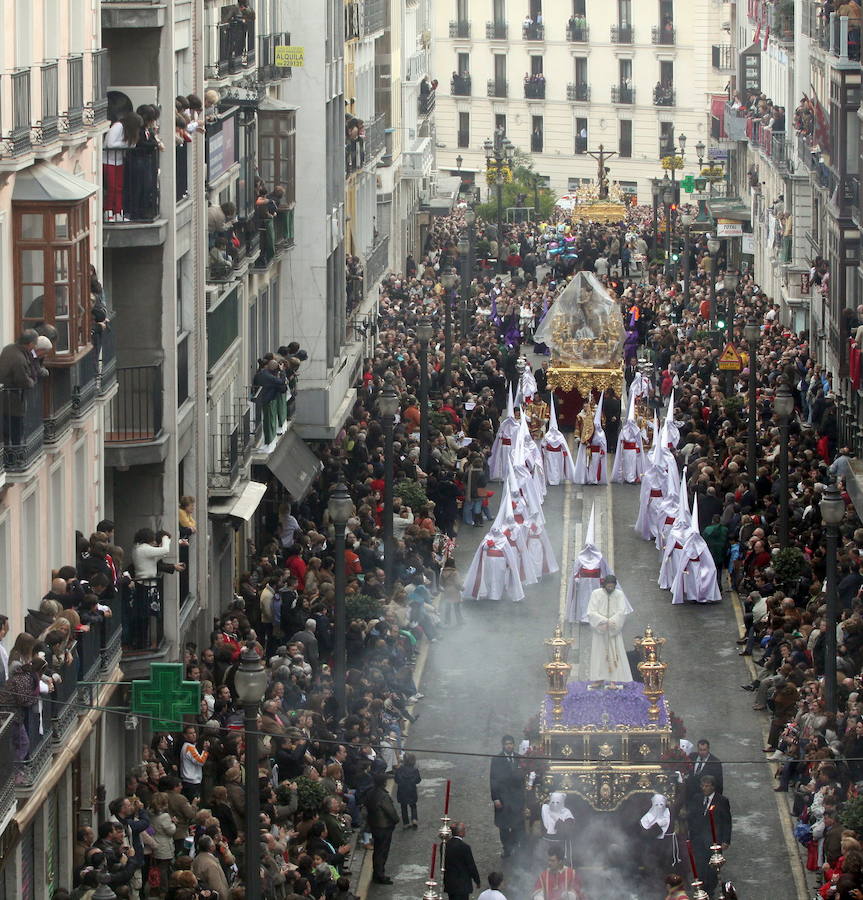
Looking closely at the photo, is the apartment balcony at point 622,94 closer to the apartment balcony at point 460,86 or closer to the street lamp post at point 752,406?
the apartment balcony at point 460,86

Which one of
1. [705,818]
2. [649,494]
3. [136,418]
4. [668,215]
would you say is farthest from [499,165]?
[705,818]

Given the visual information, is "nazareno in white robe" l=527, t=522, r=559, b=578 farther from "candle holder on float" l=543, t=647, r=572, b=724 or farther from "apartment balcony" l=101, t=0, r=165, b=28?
"apartment balcony" l=101, t=0, r=165, b=28

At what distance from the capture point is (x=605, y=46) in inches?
4427

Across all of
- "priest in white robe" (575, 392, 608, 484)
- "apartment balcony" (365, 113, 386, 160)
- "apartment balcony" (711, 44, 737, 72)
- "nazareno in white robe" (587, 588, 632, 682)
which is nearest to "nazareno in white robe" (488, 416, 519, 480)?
"priest in white robe" (575, 392, 608, 484)

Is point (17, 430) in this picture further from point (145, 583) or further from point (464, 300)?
point (464, 300)

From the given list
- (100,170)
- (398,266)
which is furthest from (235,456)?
(398,266)

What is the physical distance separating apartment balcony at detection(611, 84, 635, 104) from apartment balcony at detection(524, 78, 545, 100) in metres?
3.23

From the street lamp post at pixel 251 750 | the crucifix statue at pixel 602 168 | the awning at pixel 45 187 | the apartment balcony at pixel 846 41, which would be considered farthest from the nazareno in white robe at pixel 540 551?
the crucifix statue at pixel 602 168

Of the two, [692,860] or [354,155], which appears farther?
[354,155]

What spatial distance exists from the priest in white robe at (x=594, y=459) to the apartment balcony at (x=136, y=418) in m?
20.1

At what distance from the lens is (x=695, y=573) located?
40.6m

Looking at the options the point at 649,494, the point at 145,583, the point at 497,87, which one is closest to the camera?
the point at 145,583

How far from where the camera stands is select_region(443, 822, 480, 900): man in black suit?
88.4ft

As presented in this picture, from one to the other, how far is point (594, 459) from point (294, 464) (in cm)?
1025
